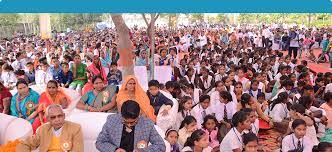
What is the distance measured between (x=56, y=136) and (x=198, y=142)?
146 centimetres

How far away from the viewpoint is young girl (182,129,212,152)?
A: 14.1ft

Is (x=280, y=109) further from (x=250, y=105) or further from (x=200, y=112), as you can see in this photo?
(x=200, y=112)

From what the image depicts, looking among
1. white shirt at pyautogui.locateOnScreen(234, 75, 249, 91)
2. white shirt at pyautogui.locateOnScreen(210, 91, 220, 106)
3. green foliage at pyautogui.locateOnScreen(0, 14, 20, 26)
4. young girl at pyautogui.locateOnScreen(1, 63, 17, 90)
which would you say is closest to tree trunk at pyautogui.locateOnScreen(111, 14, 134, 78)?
white shirt at pyautogui.locateOnScreen(210, 91, 220, 106)

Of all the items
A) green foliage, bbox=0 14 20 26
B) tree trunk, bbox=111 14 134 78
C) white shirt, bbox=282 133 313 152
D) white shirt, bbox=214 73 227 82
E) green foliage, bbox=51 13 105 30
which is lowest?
white shirt, bbox=282 133 313 152

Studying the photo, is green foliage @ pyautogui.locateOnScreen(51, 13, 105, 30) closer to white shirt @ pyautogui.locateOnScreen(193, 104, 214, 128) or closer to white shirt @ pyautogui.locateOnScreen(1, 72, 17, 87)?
white shirt @ pyautogui.locateOnScreen(1, 72, 17, 87)

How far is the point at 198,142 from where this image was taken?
4.30 meters

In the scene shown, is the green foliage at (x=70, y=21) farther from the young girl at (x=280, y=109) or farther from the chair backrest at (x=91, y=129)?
the chair backrest at (x=91, y=129)

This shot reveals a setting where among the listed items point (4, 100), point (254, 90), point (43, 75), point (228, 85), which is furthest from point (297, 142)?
point (43, 75)

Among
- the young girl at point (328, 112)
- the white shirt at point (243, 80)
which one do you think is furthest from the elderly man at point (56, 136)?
the white shirt at point (243, 80)

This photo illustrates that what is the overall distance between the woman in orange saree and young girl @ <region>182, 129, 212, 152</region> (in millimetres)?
766
